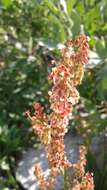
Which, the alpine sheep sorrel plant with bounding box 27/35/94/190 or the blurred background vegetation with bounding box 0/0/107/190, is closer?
the alpine sheep sorrel plant with bounding box 27/35/94/190

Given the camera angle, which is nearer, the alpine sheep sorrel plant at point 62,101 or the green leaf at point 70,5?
the alpine sheep sorrel plant at point 62,101

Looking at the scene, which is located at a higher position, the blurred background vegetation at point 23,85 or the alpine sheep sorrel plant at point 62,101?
the blurred background vegetation at point 23,85

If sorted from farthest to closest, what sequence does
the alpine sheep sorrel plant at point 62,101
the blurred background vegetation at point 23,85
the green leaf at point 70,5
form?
1. the blurred background vegetation at point 23,85
2. the green leaf at point 70,5
3. the alpine sheep sorrel plant at point 62,101

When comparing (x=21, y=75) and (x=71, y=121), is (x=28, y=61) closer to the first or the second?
(x=21, y=75)

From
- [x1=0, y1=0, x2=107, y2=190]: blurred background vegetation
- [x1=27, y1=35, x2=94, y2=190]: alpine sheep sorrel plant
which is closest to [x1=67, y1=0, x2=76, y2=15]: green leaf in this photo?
[x1=0, y1=0, x2=107, y2=190]: blurred background vegetation

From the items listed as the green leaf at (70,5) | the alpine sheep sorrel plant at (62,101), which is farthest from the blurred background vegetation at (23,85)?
the alpine sheep sorrel plant at (62,101)

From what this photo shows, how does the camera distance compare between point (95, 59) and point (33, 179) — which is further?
point (33, 179)

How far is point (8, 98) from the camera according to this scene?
3273mm

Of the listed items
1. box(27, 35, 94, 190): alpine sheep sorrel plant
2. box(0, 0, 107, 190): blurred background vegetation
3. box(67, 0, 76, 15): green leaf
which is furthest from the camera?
box(0, 0, 107, 190): blurred background vegetation

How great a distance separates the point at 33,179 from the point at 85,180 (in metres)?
1.69

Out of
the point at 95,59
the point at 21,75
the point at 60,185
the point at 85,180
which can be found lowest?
the point at 85,180

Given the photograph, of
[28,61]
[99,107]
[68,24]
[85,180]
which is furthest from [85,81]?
[85,180]

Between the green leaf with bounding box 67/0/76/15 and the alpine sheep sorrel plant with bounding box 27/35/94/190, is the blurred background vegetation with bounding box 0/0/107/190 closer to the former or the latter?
the green leaf with bounding box 67/0/76/15

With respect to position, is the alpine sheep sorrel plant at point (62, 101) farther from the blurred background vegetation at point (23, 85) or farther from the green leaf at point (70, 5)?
the blurred background vegetation at point (23, 85)
